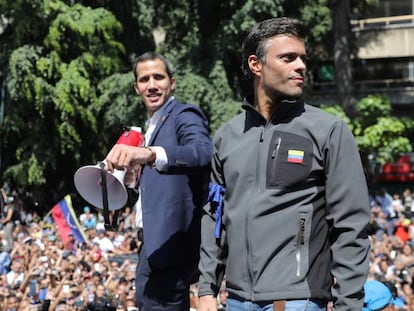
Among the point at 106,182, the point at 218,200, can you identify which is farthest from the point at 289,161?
the point at 106,182

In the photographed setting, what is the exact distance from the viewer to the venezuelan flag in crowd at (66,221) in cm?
1636

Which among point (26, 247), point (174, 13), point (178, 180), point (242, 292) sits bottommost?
point (26, 247)

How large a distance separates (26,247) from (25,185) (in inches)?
305

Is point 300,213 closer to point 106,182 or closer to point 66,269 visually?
point 106,182

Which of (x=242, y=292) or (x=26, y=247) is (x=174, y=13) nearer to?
(x=26, y=247)

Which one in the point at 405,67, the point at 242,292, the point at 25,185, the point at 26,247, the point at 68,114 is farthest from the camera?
the point at 405,67

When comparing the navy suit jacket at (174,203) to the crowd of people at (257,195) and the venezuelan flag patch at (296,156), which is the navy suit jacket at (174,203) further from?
the venezuelan flag patch at (296,156)

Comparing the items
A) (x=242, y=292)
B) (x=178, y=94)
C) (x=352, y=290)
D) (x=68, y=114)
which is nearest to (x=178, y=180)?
(x=242, y=292)

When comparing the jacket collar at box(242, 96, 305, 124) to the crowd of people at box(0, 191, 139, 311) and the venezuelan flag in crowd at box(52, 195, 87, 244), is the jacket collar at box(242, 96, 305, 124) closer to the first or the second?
the crowd of people at box(0, 191, 139, 311)

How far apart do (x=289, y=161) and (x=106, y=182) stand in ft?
2.77

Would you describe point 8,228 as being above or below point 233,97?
below

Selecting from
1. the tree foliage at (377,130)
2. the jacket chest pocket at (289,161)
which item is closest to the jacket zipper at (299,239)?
the jacket chest pocket at (289,161)

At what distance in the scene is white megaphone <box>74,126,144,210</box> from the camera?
2.95 m

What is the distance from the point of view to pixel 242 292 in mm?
2545
